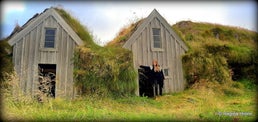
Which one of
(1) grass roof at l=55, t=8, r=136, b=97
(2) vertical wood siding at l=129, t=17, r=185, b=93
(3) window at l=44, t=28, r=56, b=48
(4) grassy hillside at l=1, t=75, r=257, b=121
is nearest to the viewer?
(4) grassy hillside at l=1, t=75, r=257, b=121

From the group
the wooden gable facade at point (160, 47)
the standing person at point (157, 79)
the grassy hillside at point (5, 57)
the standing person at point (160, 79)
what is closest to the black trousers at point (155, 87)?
the standing person at point (157, 79)

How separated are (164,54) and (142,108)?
267 inches

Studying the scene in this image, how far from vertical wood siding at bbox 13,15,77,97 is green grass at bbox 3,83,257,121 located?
68.3 inches

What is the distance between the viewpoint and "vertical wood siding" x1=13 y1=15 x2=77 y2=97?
17500 millimetres

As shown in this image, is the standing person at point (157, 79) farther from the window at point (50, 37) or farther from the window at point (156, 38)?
the window at point (50, 37)

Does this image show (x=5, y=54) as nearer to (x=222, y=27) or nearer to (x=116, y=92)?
(x=116, y=92)

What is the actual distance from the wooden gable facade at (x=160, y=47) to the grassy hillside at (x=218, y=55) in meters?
0.62

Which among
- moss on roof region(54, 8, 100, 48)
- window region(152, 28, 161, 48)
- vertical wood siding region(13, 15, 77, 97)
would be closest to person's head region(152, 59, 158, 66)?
window region(152, 28, 161, 48)

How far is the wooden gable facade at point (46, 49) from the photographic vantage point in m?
17.5

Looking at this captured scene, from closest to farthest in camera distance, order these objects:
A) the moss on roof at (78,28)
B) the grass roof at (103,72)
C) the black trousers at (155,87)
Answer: the grass roof at (103,72) < the black trousers at (155,87) < the moss on roof at (78,28)

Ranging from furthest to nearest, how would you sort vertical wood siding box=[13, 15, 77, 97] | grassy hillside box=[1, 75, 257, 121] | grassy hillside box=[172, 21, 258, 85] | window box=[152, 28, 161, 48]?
grassy hillside box=[172, 21, 258, 85] → window box=[152, 28, 161, 48] → vertical wood siding box=[13, 15, 77, 97] → grassy hillside box=[1, 75, 257, 121]

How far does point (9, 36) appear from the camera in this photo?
1897 centimetres

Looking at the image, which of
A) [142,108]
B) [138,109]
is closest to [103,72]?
[142,108]

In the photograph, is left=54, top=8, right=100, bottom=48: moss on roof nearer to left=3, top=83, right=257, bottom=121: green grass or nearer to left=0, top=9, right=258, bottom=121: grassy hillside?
left=0, top=9, right=258, bottom=121: grassy hillside
